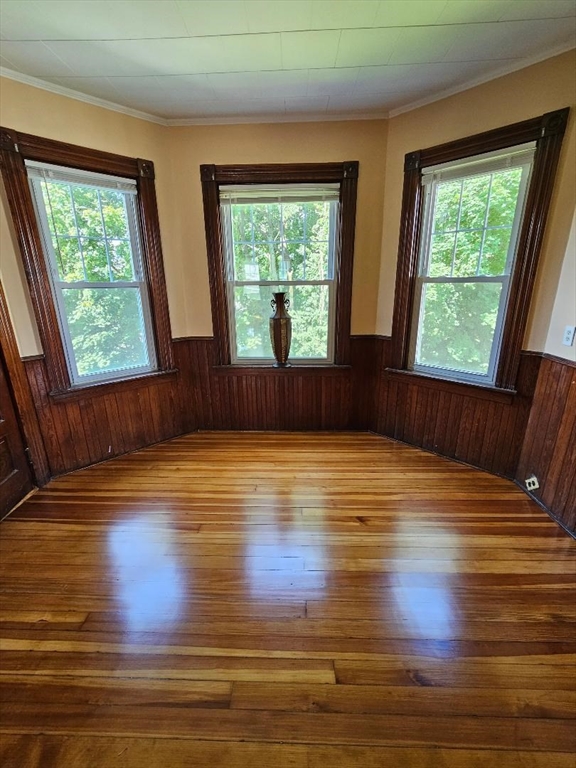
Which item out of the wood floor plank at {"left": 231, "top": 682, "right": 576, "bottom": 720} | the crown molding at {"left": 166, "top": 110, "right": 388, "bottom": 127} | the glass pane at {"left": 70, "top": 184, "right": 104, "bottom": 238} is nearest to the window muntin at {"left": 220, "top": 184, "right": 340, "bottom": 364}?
the crown molding at {"left": 166, "top": 110, "right": 388, "bottom": 127}

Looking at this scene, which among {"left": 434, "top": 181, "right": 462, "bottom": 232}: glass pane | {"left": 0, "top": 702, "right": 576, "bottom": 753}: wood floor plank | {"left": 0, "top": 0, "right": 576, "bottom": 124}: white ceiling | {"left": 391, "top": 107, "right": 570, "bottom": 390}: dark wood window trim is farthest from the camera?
{"left": 434, "top": 181, "right": 462, "bottom": 232}: glass pane

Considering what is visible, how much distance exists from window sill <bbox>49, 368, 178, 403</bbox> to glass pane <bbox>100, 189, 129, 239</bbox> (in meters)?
1.08

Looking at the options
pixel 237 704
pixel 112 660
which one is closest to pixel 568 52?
pixel 237 704

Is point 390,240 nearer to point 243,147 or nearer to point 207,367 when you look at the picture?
point 243,147

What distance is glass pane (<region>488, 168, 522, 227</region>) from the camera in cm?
212

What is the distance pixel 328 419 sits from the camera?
320cm

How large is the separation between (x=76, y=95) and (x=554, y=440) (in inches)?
144

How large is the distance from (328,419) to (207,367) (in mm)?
1206

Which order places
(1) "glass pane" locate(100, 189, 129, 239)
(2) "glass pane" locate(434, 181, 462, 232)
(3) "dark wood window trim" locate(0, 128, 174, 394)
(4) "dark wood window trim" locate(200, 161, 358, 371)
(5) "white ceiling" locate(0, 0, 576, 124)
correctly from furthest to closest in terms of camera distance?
(4) "dark wood window trim" locate(200, 161, 358, 371), (1) "glass pane" locate(100, 189, 129, 239), (2) "glass pane" locate(434, 181, 462, 232), (3) "dark wood window trim" locate(0, 128, 174, 394), (5) "white ceiling" locate(0, 0, 576, 124)

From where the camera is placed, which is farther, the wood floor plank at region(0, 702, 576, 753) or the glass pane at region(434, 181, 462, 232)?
the glass pane at region(434, 181, 462, 232)

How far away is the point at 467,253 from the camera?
2371 millimetres

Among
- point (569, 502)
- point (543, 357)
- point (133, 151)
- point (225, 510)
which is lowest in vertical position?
point (225, 510)

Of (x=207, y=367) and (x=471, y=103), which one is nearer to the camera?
(x=471, y=103)

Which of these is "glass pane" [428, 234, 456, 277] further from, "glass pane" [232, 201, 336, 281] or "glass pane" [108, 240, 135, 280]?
"glass pane" [108, 240, 135, 280]
